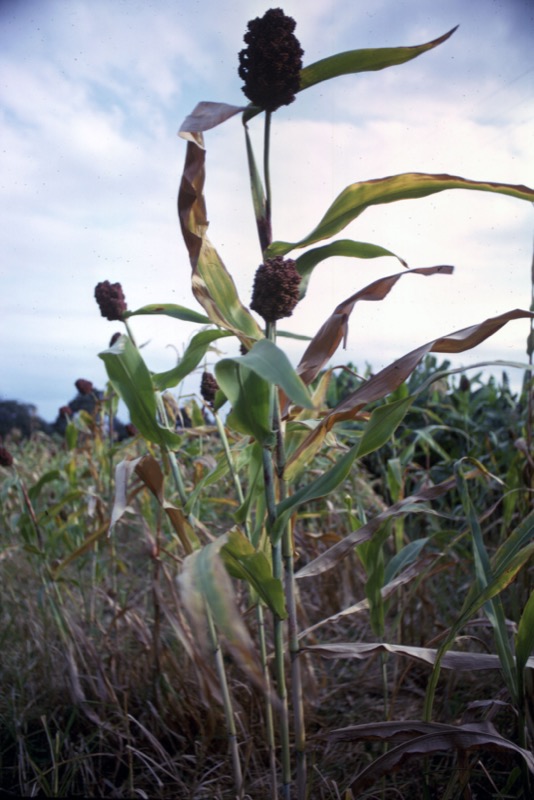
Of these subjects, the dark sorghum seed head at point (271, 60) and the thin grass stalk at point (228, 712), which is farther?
the thin grass stalk at point (228, 712)

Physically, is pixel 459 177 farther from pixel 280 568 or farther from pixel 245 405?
pixel 280 568

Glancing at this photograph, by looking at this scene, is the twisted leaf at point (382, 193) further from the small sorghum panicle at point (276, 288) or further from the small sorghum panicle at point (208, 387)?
the small sorghum panicle at point (208, 387)

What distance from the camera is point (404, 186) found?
0.72 metres

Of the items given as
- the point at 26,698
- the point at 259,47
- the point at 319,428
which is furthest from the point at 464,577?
the point at 259,47

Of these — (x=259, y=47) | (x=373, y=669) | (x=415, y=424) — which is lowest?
(x=373, y=669)

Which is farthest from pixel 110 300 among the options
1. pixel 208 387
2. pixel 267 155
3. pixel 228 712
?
pixel 228 712

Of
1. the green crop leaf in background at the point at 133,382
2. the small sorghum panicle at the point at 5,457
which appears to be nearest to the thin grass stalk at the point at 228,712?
the green crop leaf in background at the point at 133,382

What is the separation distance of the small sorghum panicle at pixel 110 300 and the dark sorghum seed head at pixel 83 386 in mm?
1249

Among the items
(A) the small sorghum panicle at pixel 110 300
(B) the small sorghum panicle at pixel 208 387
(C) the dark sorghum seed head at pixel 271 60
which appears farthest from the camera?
(B) the small sorghum panicle at pixel 208 387

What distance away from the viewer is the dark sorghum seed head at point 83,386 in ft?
7.14

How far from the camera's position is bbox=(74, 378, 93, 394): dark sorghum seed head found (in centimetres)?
218

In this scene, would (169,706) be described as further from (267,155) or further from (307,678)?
(267,155)

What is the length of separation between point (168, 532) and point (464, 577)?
37.0 inches

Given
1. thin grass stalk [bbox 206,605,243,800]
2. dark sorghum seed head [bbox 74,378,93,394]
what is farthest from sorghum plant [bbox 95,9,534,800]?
dark sorghum seed head [bbox 74,378,93,394]
